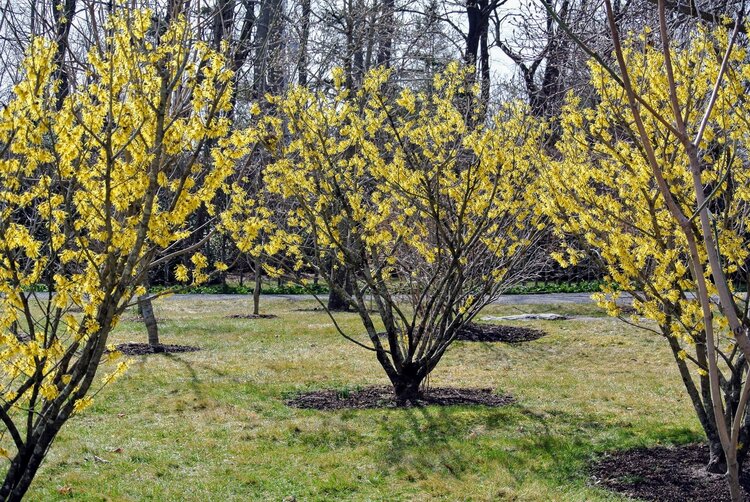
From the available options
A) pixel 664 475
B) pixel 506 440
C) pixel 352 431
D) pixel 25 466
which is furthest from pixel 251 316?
pixel 25 466

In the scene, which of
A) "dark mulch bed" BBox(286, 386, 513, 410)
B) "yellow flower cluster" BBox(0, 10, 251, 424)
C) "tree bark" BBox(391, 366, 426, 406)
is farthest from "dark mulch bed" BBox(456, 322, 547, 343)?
"yellow flower cluster" BBox(0, 10, 251, 424)

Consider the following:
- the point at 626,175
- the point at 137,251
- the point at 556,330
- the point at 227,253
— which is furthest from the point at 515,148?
the point at 227,253

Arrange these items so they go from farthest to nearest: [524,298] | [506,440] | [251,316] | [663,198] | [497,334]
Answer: [524,298], [251,316], [497,334], [506,440], [663,198]

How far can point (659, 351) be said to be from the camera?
12.1m

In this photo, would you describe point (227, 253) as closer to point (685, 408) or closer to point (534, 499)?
point (685, 408)

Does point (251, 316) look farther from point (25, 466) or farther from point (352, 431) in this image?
point (25, 466)

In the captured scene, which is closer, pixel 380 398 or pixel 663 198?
pixel 663 198

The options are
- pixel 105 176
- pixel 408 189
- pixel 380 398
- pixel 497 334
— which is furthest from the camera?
pixel 497 334

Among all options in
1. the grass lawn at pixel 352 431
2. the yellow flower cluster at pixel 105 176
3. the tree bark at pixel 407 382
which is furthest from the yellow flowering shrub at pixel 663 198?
the tree bark at pixel 407 382

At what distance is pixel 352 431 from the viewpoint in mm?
7371

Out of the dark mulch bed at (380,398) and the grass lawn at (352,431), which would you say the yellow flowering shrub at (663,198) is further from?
the dark mulch bed at (380,398)

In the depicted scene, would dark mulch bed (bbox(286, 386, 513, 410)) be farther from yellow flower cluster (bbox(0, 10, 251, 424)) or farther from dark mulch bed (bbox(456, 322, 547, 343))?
dark mulch bed (bbox(456, 322, 547, 343))

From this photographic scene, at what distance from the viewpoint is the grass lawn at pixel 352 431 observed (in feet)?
19.1

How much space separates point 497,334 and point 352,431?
704 cm
